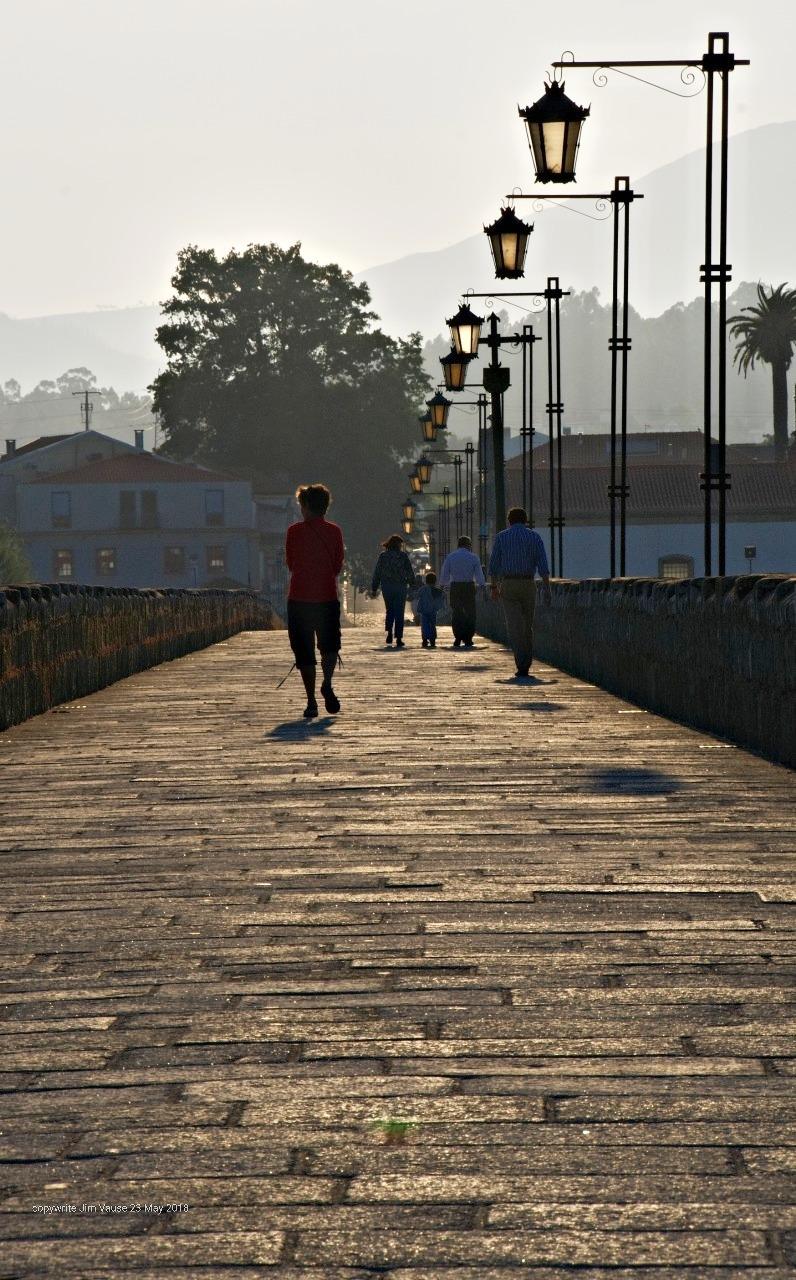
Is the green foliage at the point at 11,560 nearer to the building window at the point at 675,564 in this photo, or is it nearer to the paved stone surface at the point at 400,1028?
the building window at the point at 675,564

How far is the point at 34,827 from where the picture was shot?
771cm

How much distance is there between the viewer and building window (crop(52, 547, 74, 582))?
9300 cm

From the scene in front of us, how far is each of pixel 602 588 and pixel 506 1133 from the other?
43.9ft

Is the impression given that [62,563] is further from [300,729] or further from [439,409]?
[300,729]

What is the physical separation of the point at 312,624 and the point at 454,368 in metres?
15.3

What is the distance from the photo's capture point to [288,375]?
101m

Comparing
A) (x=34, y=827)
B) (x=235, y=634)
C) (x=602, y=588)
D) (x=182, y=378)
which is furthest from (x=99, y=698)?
(x=182, y=378)

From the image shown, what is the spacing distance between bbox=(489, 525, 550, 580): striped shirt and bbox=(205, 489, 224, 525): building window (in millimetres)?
74618

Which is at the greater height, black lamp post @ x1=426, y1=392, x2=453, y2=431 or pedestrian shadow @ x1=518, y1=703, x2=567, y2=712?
black lamp post @ x1=426, y1=392, x2=453, y2=431

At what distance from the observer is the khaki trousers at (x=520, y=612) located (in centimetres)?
1814

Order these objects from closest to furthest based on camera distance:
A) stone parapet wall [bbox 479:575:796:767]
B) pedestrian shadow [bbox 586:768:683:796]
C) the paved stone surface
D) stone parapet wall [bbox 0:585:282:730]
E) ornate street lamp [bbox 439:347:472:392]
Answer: the paved stone surface < pedestrian shadow [bbox 586:768:683:796] < stone parapet wall [bbox 479:575:796:767] < stone parapet wall [bbox 0:585:282:730] < ornate street lamp [bbox 439:347:472:392]

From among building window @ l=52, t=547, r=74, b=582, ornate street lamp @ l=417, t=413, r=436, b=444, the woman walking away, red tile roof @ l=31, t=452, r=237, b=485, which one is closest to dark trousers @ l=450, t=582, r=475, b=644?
the woman walking away

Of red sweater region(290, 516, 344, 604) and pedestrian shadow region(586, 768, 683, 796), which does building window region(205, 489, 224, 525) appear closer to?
red sweater region(290, 516, 344, 604)

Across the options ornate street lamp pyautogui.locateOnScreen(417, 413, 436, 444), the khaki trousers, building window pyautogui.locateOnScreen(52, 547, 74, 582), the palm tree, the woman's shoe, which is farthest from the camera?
the palm tree
